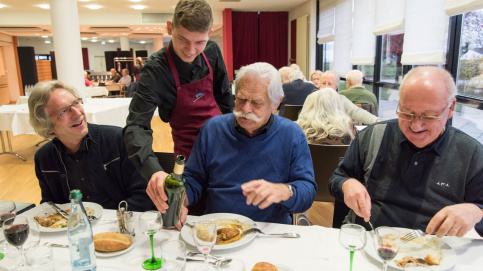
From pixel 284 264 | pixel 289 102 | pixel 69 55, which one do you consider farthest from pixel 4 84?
pixel 284 264

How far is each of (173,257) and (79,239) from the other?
1.10 feet

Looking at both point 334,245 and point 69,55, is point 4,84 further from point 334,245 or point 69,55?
point 334,245

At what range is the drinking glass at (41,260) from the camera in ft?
3.76

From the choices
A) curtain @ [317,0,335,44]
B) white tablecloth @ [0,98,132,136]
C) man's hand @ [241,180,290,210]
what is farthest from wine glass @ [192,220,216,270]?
curtain @ [317,0,335,44]

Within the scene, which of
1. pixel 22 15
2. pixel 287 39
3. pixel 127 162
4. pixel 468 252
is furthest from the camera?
pixel 287 39

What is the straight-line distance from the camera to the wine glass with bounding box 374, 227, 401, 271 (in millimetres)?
1056

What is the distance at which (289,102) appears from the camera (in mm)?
5352

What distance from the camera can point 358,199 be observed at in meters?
1.43

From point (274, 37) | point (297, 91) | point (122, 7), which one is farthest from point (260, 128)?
point (274, 37)

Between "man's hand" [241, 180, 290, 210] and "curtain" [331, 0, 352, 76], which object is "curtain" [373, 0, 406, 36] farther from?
"man's hand" [241, 180, 290, 210]

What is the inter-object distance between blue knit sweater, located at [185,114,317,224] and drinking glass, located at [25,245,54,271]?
674 millimetres

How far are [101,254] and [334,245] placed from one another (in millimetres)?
855

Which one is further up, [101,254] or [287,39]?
[287,39]

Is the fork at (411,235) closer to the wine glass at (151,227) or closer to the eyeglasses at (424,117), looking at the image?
the eyeglasses at (424,117)
